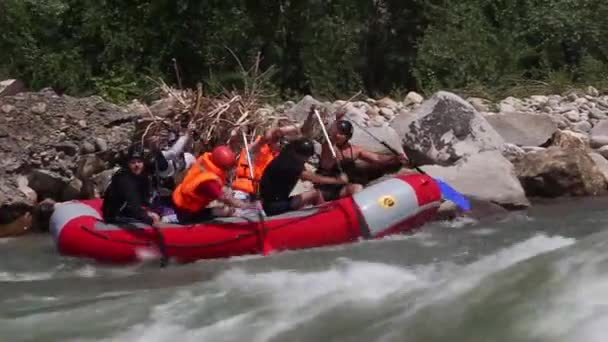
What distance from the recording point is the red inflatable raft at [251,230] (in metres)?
8.21

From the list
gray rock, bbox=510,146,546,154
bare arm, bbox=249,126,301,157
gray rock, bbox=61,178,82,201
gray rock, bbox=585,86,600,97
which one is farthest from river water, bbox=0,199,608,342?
gray rock, bbox=585,86,600,97

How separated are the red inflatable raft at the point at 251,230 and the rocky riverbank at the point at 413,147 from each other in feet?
4.59

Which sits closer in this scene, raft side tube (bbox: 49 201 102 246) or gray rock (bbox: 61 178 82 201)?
raft side tube (bbox: 49 201 102 246)

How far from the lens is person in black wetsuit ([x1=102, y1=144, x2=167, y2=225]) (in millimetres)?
8250

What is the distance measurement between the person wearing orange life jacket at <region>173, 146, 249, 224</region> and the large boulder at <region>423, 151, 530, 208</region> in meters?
2.55

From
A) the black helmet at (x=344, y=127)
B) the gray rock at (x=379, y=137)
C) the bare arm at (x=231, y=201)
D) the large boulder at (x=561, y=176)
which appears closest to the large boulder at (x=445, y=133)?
the gray rock at (x=379, y=137)

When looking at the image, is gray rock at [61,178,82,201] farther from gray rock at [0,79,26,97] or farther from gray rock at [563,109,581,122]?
gray rock at [563,109,581,122]

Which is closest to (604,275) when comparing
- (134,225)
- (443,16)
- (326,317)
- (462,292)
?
(462,292)

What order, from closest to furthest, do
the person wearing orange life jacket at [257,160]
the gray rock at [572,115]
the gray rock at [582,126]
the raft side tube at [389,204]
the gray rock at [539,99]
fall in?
1. the raft side tube at [389,204]
2. the person wearing orange life jacket at [257,160]
3. the gray rock at [582,126]
4. the gray rock at [572,115]
5. the gray rock at [539,99]

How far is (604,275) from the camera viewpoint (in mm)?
5422

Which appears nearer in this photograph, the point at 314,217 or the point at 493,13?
the point at 314,217

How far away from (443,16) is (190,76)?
416cm

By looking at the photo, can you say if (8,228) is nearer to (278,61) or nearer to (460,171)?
(460,171)

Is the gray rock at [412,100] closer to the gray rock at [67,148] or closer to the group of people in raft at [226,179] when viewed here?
the group of people in raft at [226,179]
